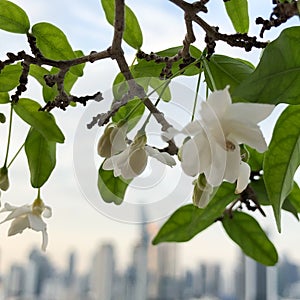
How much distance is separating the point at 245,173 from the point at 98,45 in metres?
0.47

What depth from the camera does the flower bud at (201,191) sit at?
28 centimetres

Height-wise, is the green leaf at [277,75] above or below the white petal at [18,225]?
above

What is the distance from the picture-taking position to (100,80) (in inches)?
15.9

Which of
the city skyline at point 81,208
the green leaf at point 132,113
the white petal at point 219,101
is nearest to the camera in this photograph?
the white petal at point 219,101

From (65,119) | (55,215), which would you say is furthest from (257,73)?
(55,215)

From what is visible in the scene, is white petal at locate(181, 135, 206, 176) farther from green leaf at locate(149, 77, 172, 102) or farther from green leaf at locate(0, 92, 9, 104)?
green leaf at locate(0, 92, 9, 104)

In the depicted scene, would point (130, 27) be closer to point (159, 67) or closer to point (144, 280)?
point (159, 67)

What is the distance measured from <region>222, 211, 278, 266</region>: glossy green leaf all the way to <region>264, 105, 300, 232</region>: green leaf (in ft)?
0.57

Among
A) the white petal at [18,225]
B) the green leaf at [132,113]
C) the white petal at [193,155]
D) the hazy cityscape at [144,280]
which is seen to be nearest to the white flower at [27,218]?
the white petal at [18,225]

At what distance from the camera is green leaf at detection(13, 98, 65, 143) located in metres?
0.36

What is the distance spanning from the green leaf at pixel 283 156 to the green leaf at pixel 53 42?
0.14m

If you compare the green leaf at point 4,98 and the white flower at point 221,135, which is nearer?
the white flower at point 221,135

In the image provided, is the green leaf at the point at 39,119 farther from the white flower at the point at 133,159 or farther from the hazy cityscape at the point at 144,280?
→ the hazy cityscape at the point at 144,280

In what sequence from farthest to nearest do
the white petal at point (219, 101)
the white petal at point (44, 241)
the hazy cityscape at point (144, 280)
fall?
1. the hazy cityscape at point (144, 280)
2. the white petal at point (44, 241)
3. the white petal at point (219, 101)
